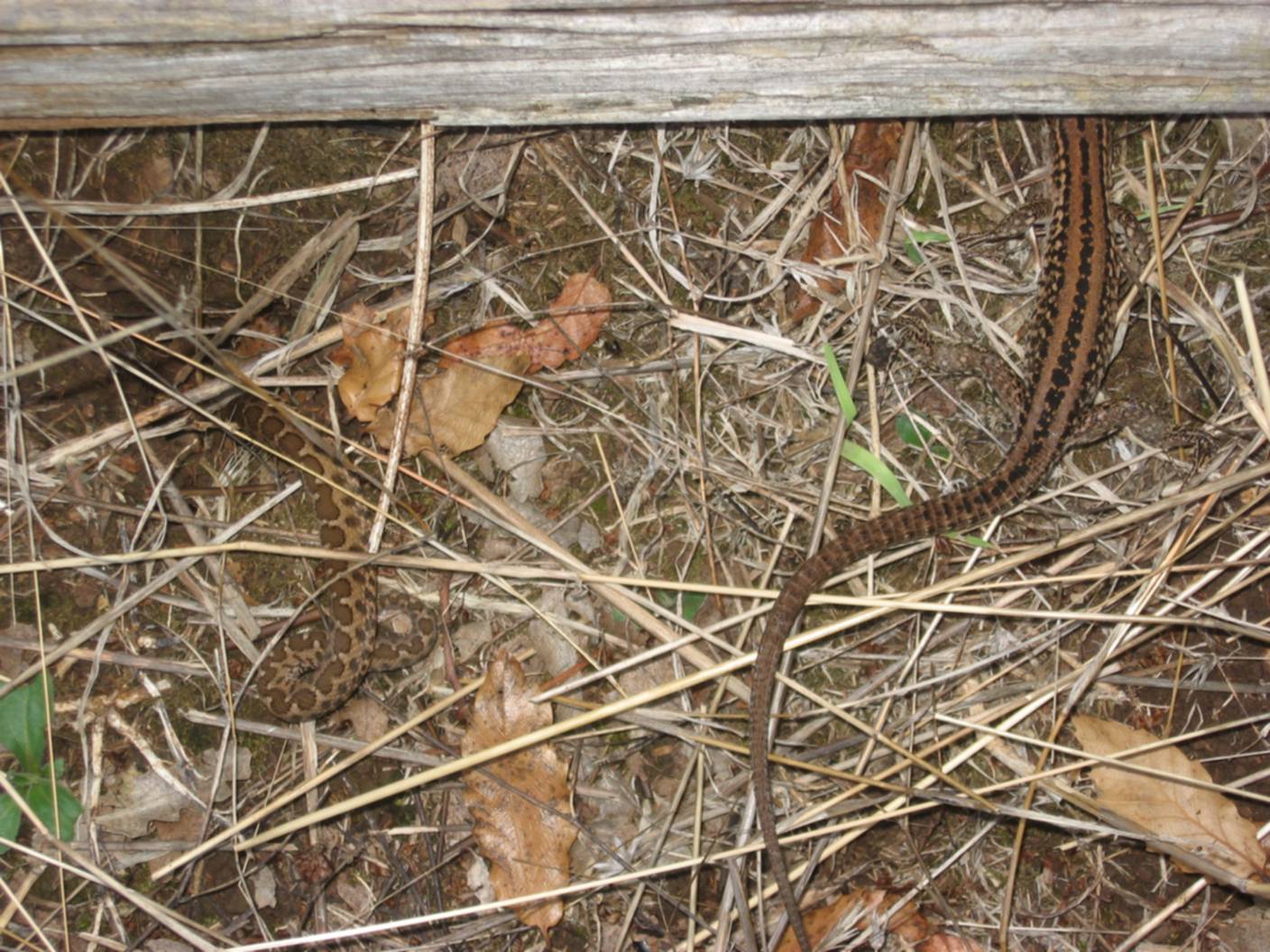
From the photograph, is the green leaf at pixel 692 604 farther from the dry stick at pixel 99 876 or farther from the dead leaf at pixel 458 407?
the dry stick at pixel 99 876

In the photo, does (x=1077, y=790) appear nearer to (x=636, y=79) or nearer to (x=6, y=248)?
(x=636, y=79)

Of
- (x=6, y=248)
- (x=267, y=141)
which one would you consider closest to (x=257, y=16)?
Result: (x=267, y=141)

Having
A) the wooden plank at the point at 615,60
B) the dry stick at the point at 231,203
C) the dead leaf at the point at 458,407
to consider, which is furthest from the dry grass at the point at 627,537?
the wooden plank at the point at 615,60

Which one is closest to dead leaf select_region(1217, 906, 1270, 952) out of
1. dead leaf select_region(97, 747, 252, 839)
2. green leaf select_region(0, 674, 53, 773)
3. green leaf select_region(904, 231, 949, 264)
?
green leaf select_region(904, 231, 949, 264)

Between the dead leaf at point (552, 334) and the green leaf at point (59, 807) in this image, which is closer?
the green leaf at point (59, 807)

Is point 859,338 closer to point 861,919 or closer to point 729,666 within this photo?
point 729,666

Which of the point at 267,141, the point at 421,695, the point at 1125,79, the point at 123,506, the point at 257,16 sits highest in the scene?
the point at 257,16
